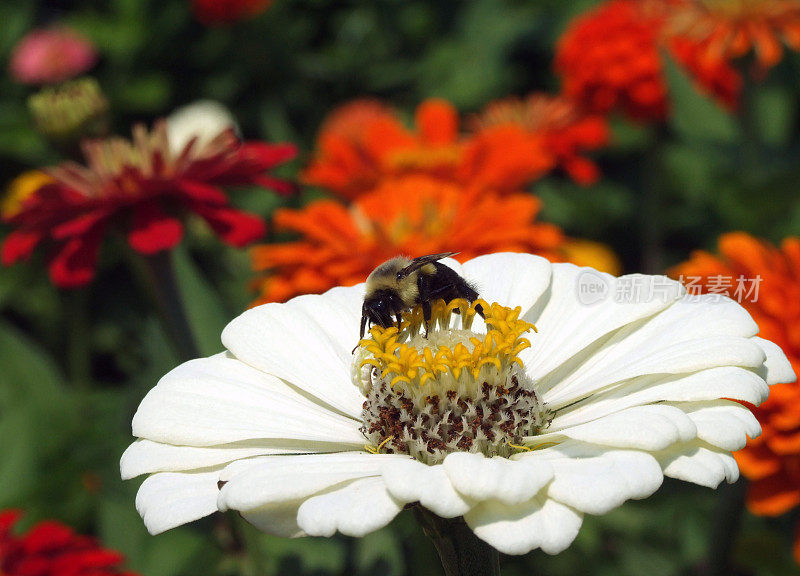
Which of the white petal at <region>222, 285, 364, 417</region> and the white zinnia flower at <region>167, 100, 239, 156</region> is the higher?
the white zinnia flower at <region>167, 100, 239, 156</region>

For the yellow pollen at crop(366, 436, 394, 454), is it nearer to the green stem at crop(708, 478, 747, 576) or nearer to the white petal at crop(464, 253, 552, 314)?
the white petal at crop(464, 253, 552, 314)

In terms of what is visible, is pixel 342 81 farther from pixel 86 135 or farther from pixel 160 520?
pixel 160 520

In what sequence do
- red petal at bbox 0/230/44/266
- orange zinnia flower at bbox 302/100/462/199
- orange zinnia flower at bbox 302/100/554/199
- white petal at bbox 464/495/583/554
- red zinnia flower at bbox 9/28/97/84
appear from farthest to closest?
red zinnia flower at bbox 9/28/97/84 → orange zinnia flower at bbox 302/100/462/199 → orange zinnia flower at bbox 302/100/554/199 → red petal at bbox 0/230/44/266 → white petal at bbox 464/495/583/554

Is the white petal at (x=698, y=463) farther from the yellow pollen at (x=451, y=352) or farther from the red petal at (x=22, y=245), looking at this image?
the red petal at (x=22, y=245)

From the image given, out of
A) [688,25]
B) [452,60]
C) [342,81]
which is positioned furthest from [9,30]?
[688,25]

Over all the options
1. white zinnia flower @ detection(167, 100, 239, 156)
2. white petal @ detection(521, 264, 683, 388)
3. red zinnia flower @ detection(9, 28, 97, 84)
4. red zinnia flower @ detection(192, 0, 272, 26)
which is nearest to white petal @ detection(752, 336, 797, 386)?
white petal @ detection(521, 264, 683, 388)
